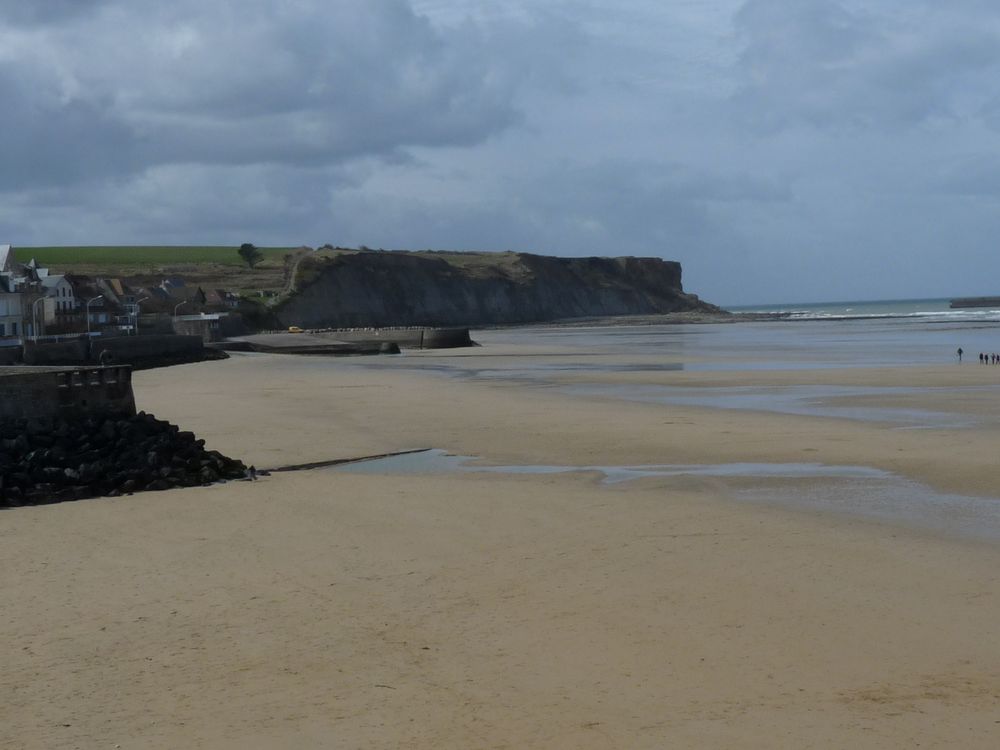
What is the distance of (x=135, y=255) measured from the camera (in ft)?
531

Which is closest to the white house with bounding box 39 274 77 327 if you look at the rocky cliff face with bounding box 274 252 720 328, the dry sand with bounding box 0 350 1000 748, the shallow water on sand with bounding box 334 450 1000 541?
the rocky cliff face with bounding box 274 252 720 328

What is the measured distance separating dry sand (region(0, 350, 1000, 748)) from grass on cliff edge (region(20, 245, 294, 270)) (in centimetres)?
13564

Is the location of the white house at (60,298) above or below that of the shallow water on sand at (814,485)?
above

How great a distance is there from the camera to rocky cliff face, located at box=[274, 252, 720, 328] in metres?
121

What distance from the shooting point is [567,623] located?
27.5 feet

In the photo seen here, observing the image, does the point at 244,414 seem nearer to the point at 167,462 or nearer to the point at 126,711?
the point at 167,462

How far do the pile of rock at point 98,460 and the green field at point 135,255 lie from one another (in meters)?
131

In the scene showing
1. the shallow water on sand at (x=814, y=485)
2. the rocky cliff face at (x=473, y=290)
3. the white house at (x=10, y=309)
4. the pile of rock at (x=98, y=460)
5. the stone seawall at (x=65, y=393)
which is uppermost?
the rocky cliff face at (x=473, y=290)

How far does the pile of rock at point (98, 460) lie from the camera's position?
1486 centimetres

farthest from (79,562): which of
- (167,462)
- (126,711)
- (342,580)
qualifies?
(167,462)

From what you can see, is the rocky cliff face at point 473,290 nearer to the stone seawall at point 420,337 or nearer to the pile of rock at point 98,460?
the stone seawall at point 420,337

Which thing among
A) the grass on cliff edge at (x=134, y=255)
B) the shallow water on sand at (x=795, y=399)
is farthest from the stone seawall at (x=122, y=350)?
the grass on cliff edge at (x=134, y=255)

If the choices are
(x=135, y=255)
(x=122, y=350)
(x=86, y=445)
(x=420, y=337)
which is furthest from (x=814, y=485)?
(x=135, y=255)

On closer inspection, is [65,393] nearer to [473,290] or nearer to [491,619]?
[491,619]
